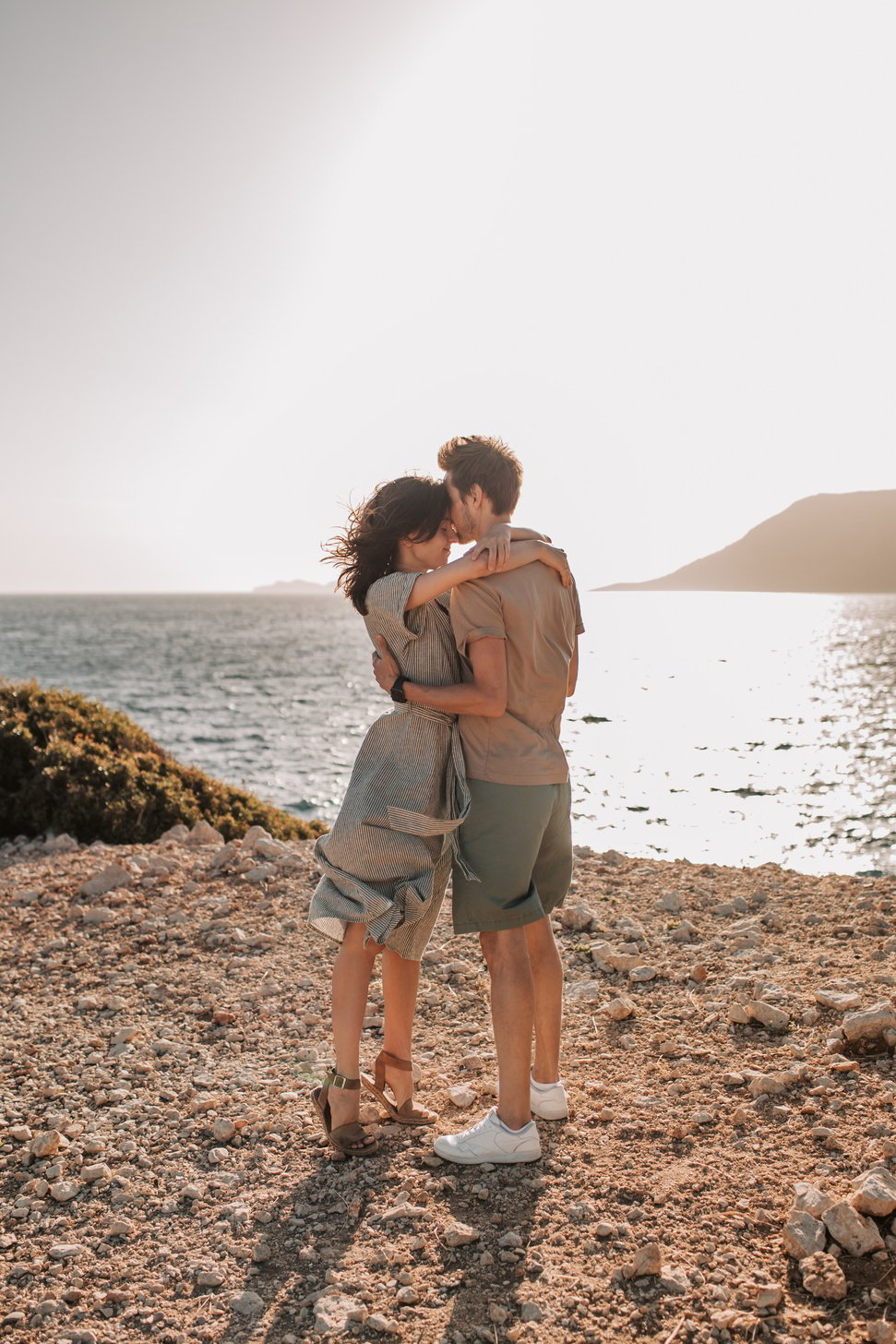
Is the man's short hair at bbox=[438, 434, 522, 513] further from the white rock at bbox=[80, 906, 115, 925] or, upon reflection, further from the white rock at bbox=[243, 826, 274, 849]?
the white rock at bbox=[243, 826, 274, 849]

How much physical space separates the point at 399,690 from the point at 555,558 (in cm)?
74

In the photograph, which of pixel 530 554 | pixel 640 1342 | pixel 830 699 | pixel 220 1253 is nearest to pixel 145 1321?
pixel 220 1253

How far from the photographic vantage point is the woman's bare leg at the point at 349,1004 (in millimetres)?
3453

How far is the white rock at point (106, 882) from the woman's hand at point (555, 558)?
4877 millimetres

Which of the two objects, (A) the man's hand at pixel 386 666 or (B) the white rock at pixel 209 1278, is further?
(A) the man's hand at pixel 386 666

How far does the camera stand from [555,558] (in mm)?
3262

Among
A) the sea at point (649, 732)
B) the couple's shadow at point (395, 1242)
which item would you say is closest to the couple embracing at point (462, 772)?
the couple's shadow at point (395, 1242)

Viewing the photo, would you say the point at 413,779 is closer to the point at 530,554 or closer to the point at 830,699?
the point at 530,554

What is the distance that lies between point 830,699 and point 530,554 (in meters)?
36.5

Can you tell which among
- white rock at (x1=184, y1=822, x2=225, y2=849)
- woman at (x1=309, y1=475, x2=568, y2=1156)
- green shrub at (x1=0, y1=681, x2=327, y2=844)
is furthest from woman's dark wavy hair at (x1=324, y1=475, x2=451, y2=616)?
green shrub at (x1=0, y1=681, x2=327, y2=844)

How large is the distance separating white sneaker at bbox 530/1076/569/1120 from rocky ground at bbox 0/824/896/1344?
79 millimetres

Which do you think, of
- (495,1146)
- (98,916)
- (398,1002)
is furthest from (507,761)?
(98,916)

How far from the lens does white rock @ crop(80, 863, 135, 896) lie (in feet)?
22.0

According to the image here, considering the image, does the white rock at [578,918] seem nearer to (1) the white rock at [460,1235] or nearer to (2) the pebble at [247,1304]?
(1) the white rock at [460,1235]
